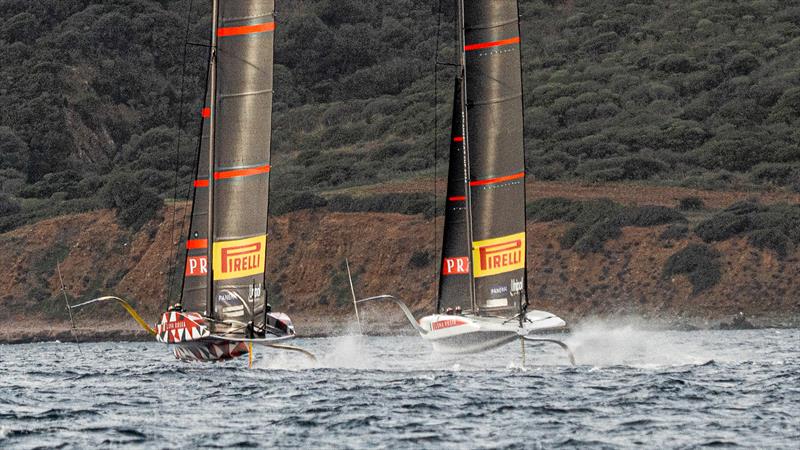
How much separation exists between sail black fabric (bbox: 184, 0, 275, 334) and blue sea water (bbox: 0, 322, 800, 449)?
7.17 feet

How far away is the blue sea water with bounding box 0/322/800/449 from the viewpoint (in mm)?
23625

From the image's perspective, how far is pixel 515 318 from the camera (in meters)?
35.9

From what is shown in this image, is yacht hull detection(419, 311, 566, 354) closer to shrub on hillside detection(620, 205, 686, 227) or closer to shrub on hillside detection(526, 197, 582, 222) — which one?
shrub on hillside detection(620, 205, 686, 227)

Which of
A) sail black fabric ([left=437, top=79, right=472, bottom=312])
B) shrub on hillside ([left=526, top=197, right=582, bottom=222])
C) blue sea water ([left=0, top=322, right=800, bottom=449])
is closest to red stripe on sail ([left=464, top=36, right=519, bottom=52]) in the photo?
sail black fabric ([left=437, top=79, right=472, bottom=312])

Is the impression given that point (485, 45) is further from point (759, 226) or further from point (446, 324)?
point (759, 226)

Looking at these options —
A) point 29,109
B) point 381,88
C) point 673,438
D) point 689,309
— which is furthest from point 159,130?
point 673,438

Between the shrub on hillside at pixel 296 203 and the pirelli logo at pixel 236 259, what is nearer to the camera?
the pirelli logo at pixel 236 259

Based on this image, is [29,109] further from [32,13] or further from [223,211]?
[223,211]

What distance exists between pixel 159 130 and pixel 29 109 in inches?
396

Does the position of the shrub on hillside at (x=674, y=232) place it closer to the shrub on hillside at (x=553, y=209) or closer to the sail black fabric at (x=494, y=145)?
the shrub on hillside at (x=553, y=209)

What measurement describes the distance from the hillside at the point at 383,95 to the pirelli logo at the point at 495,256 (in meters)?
49.0

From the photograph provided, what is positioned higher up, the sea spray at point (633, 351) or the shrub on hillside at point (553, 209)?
the shrub on hillside at point (553, 209)

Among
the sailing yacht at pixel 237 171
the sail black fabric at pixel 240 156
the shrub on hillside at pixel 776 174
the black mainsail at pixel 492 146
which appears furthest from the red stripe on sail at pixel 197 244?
the shrub on hillside at pixel 776 174

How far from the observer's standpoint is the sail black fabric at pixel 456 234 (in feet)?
122
